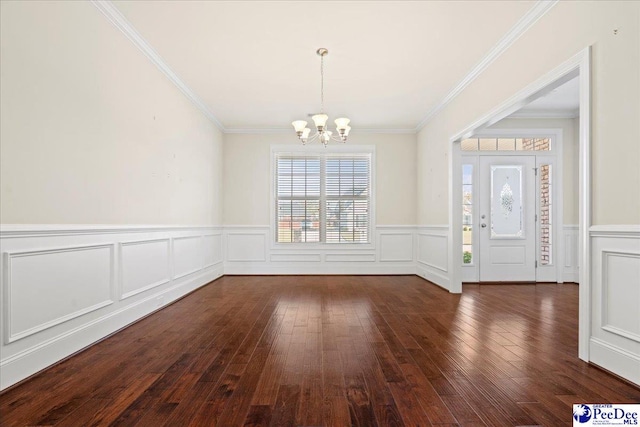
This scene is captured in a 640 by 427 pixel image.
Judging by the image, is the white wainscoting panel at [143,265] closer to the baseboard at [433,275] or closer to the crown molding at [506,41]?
the baseboard at [433,275]

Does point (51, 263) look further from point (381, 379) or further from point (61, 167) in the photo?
point (381, 379)

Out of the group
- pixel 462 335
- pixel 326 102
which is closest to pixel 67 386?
pixel 462 335

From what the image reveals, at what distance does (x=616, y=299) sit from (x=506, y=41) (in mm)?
2533

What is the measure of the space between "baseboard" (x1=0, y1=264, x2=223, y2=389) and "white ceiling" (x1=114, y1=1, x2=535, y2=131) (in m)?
2.66

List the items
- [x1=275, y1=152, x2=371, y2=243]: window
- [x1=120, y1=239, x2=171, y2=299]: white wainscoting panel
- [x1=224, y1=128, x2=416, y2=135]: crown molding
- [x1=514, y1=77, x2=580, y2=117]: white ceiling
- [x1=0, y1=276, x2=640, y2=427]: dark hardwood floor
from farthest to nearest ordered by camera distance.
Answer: [x1=275, y1=152, x2=371, y2=243]: window
[x1=224, y1=128, x2=416, y2=135]: crown molding
[x1=514, y1=77, x2=580, y2=117]: white ceiling
[x1=120, y1=239, x2=171, y2=299]: white wainscoting panel
[x1=0, y1=276, x2=640, y2=427]: dark hardwood floor

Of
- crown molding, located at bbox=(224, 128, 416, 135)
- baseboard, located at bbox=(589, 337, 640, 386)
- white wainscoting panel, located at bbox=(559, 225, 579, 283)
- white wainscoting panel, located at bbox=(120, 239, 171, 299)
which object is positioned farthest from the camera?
crown molding, located at bbox=(224, 128, 416, 135)

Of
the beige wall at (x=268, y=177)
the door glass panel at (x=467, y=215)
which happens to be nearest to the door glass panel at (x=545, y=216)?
the door glass panel at (x=467, y=215)

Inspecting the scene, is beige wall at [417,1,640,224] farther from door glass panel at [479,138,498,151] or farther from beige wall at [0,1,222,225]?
beige wall at [0,1,222,225]

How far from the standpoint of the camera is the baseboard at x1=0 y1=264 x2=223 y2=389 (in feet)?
6.85

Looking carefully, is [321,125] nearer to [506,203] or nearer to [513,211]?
[506,203]

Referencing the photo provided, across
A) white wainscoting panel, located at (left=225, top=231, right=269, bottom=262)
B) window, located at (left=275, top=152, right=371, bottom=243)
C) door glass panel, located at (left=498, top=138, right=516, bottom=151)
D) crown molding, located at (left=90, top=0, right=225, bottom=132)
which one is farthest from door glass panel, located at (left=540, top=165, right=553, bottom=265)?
crown molding, located at (left=90, top=0, right=225, bottom=132)

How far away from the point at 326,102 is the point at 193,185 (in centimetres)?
234

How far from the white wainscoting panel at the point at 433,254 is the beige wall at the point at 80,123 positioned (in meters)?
3.91

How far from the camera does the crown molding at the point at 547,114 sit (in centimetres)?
581
